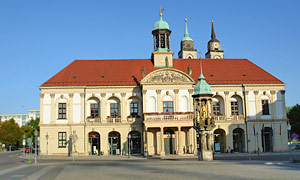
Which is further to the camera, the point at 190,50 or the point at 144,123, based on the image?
the point at 190,50

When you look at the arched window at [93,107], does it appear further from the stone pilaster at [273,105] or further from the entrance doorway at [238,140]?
the stone pilaster at [273,105]

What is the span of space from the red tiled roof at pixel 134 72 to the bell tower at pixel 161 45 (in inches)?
55.3

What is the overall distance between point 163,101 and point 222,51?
5249cm

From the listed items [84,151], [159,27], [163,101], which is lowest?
[84,151]

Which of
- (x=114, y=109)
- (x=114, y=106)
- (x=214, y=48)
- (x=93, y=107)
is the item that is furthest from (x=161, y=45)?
(x=214, y=48)

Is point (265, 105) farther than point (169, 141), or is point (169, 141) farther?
point (265, 105)

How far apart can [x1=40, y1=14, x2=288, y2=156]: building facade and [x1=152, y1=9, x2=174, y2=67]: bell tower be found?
15cm

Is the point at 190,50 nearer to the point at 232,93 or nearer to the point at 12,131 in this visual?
the point at 232,93

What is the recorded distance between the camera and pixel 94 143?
161 ft

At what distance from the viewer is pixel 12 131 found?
97250mm

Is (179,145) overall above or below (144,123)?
below

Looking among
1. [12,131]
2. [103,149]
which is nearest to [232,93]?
[103,149]

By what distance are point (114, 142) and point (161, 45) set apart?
54.1 ft

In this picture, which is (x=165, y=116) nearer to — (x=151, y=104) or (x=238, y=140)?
(x=151, y=104)
